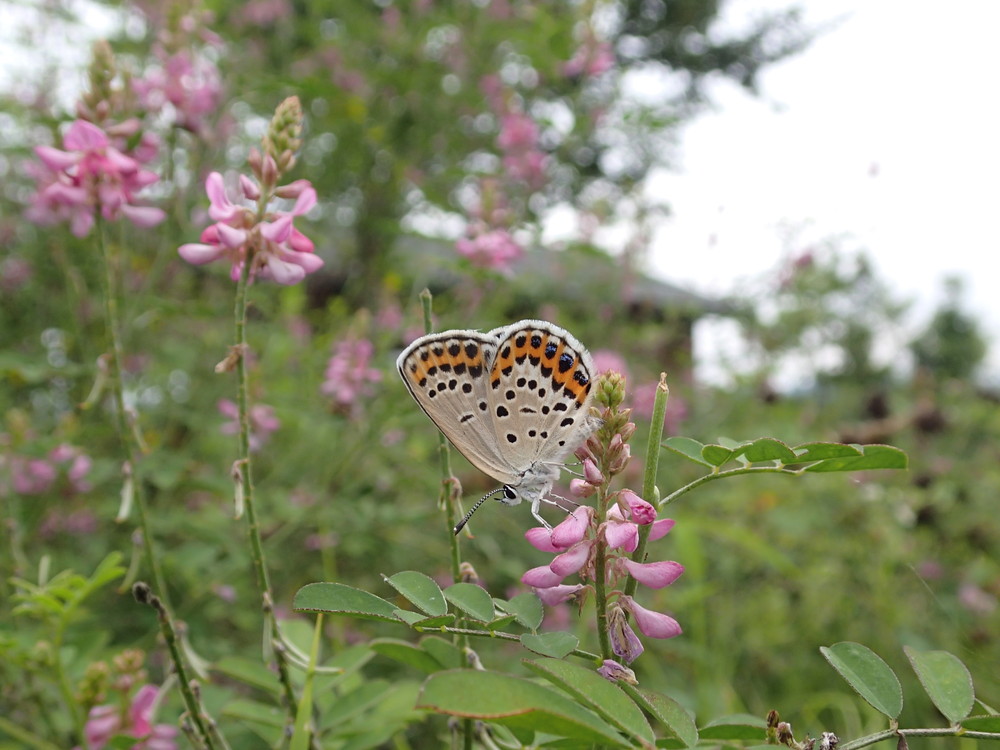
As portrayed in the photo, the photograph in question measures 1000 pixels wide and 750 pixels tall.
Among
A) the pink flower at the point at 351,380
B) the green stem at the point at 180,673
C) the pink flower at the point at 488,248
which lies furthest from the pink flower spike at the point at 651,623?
the pink flower at the point at 351,380

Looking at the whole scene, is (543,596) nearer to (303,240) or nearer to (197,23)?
(303,240)

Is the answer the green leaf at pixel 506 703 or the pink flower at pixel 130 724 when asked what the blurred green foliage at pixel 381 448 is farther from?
the green leaf at pixel 506 703

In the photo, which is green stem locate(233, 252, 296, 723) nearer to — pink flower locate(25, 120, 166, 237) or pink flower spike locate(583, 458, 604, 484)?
pink flower spike locate(583, 458, 604, 484)

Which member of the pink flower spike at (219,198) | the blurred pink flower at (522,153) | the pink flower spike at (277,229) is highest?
the blurred pink flower at (522,153)

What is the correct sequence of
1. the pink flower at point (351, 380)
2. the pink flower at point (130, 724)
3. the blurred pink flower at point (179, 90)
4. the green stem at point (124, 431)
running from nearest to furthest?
the green stem at point (124, 431), the pink flower at point (130, 724), the blurred pink flower at point (179, 90), the pink flower at point (351, 380)

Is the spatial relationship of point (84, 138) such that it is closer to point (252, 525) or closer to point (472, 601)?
point (252, 525)

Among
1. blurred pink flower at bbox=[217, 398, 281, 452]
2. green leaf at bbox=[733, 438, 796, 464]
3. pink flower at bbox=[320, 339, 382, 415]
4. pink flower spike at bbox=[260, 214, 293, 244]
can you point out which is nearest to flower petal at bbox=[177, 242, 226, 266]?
pink flower spike at bbox=[260, 214, 293, 244]

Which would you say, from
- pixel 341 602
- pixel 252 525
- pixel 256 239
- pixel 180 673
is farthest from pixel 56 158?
pixel 341 602

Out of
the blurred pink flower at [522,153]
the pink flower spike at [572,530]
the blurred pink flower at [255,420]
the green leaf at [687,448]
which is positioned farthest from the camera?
the blurred pink flower at [522,153]
